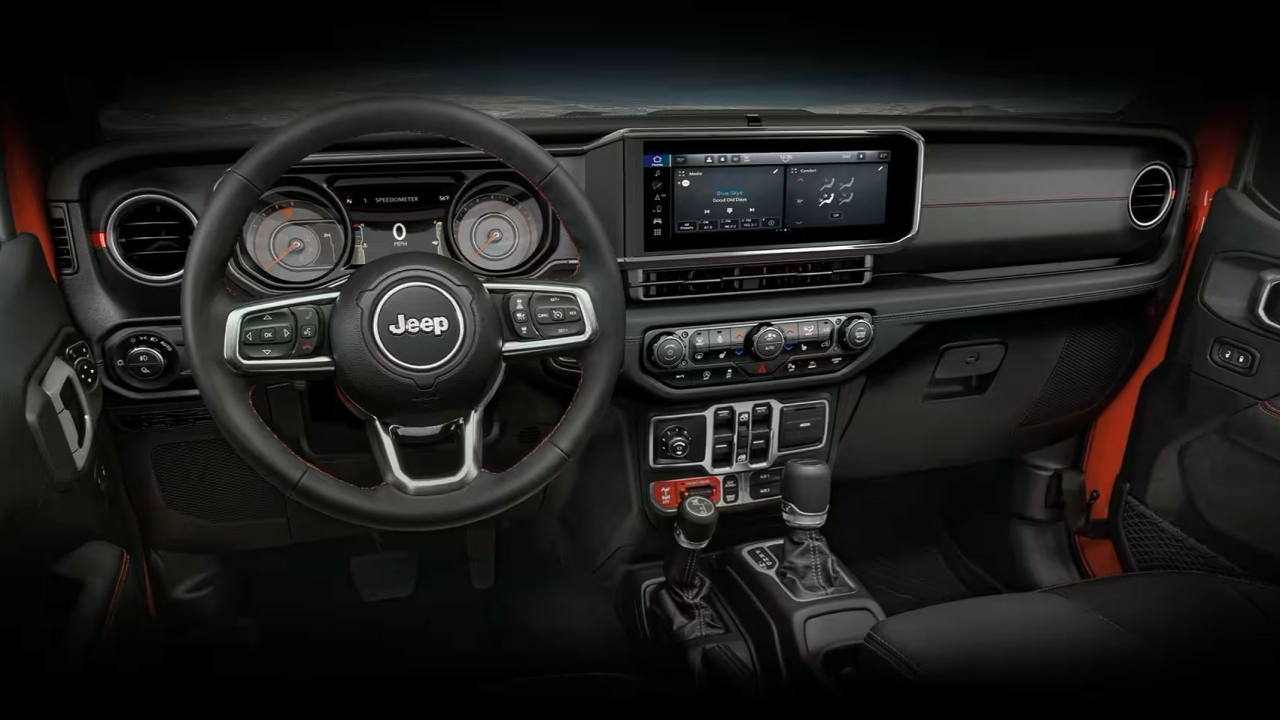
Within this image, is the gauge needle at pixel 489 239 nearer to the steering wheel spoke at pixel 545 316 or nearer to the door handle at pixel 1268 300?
the steering wheel spoke at pixel 545 316

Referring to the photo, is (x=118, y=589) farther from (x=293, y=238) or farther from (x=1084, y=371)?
(x=1084, y=371)

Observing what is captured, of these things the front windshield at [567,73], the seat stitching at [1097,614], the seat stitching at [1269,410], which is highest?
the front windshield at [567,73]

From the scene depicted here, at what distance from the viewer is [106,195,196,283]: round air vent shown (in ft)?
4.85

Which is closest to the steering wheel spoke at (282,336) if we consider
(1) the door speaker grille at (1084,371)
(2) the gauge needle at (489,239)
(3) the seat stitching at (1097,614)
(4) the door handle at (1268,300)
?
(2) the gauge needle at (489,239)

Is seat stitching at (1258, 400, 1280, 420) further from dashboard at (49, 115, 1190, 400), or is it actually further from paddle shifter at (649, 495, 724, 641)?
paddle shifter at (649, 495, 724, 641)

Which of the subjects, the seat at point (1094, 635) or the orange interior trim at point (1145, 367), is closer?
the seat at point (1094, 635)

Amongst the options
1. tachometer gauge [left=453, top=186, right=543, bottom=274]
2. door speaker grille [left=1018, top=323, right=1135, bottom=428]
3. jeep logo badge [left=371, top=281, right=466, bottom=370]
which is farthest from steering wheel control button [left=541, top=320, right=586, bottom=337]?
door speaker grille [left=1018, top=323, right=1135, bottom=428]

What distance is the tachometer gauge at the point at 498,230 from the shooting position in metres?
1.57

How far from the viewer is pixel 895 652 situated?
4.26 ft

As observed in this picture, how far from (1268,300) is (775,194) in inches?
44.3

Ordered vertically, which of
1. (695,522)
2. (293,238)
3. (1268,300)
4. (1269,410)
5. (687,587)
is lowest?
(687,587)

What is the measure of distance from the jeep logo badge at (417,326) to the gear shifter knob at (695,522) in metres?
0.67

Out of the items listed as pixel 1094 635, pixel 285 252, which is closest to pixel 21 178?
pixel 285 252

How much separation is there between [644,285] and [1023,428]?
46.9 inches
